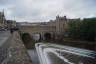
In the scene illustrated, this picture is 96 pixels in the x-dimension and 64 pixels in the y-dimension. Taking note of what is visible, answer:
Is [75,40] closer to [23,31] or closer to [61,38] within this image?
[61,38]

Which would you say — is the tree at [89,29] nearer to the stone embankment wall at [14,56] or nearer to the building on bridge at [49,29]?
the building on bridge at [49,29]

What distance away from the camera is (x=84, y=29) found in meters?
44.1

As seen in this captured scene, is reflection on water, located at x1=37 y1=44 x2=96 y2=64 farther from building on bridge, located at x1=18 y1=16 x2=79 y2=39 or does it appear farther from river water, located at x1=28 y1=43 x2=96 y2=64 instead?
building on bridge, located at x1=18 y1=16 x2=79 y2=39

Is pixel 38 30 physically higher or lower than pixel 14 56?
lower

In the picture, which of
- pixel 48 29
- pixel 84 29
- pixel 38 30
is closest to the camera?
pixel 84 29

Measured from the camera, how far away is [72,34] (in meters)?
49.5

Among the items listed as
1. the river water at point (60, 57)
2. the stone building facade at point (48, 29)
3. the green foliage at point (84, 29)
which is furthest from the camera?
the stone building facade at point (48, 29)

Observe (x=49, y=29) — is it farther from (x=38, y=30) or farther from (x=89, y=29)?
(x=89, y=29)

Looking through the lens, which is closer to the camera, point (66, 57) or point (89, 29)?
point (66, 57)

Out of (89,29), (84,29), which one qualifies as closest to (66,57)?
(89,29)

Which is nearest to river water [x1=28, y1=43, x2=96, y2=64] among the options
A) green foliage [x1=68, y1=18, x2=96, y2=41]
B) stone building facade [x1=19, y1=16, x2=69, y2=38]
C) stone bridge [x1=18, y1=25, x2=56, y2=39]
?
green foliage [x1=68, y1=18, x2=96, y2=41]

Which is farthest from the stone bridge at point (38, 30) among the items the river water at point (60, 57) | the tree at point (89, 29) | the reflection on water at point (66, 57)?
the reflection on water at point (66, 57)

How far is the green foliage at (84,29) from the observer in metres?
42.8

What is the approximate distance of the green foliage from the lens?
140 feet
